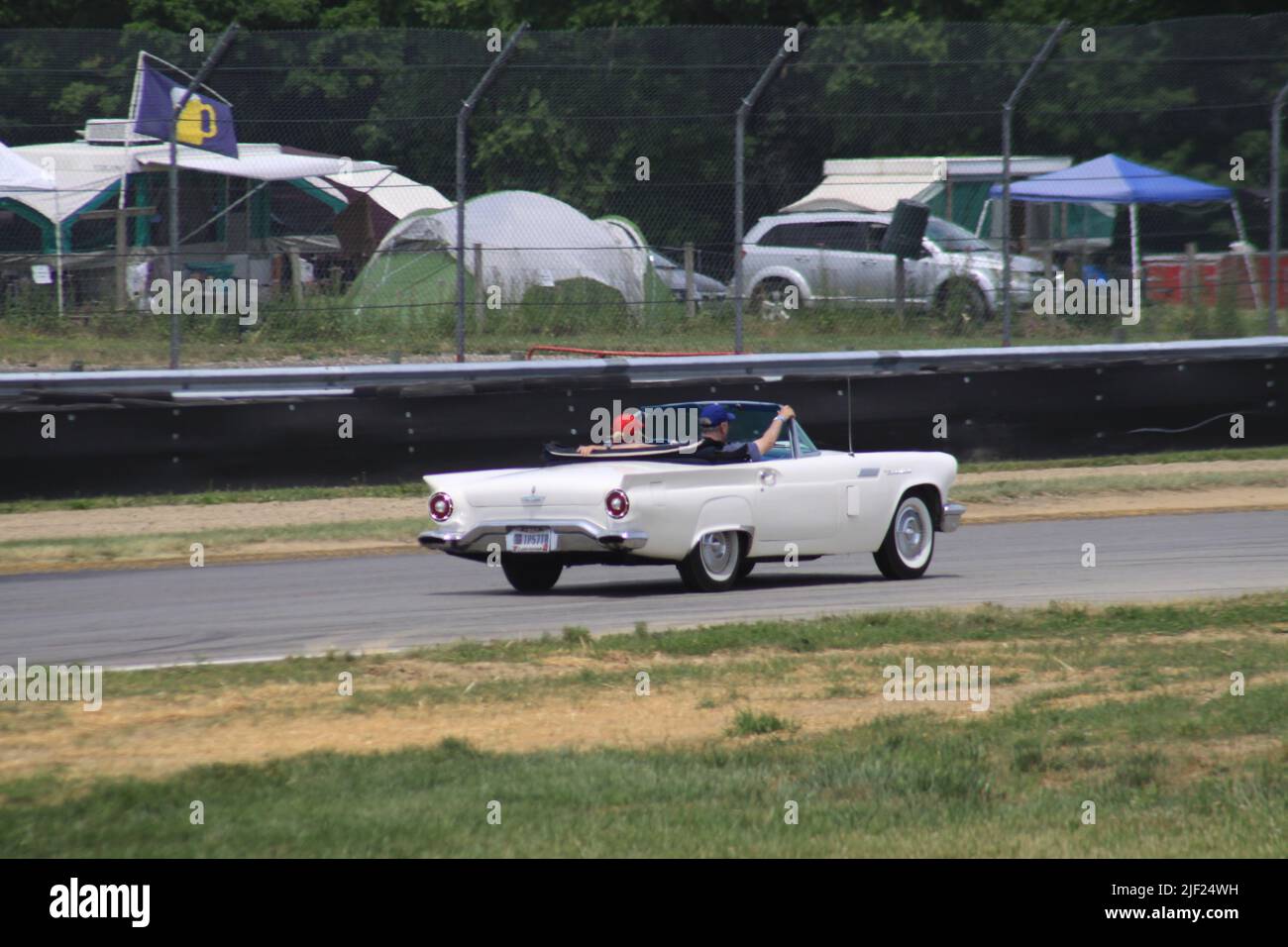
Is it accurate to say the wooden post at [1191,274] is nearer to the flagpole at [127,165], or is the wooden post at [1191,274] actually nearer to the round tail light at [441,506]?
the flagpole at [127,165]

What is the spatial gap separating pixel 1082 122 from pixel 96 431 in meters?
11.5

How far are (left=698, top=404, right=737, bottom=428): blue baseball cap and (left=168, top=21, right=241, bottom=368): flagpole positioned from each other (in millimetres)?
6878

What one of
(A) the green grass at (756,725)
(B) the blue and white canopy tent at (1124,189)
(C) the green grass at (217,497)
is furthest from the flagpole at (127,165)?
(A) the green grass at (756,725)

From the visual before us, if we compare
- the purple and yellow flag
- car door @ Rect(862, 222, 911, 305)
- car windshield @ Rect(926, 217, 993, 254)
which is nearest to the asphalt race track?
the purple and yellow flag

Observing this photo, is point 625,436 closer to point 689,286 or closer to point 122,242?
point 689,286

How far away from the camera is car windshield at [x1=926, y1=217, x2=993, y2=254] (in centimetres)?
2052

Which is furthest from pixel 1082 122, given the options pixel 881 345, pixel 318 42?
pixel 318 42

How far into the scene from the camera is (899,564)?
12852mm

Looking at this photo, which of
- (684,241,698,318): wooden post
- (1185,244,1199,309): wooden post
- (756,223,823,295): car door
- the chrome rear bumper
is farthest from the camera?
(1185,244,1199,309): wooden post

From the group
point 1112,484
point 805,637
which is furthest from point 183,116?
point 805,637

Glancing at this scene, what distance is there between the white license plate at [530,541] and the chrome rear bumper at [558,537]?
0.03 metres

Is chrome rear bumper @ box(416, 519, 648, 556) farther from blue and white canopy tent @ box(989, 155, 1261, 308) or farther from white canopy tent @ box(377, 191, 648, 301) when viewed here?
blue and white canopy tent @ box(989, 155, 1261, 308)

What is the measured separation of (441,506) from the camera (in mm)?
11719
